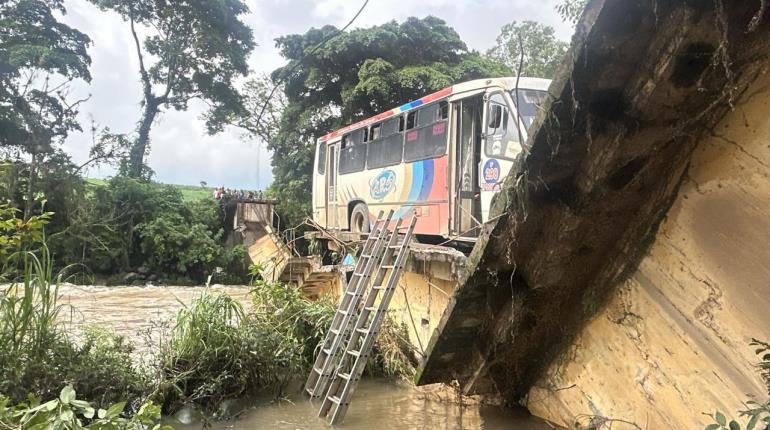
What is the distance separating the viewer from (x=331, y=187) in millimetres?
11984

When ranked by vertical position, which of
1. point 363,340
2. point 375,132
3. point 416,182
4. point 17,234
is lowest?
point 363,340

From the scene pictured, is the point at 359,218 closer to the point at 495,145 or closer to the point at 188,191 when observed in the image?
the point at 495,145

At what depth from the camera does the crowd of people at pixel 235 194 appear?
23923 mm

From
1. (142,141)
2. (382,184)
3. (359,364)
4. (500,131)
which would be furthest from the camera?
(142,141)

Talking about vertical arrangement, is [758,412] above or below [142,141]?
below

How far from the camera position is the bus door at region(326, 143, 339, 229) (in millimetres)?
11727

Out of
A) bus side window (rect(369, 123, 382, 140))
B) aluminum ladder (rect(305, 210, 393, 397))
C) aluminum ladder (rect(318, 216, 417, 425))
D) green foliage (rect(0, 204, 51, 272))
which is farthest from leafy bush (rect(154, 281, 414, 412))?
bus side window (rect(369, 123, 382, 140))

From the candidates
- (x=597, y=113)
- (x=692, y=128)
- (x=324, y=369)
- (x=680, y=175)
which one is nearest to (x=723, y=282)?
(x=680, y=175)

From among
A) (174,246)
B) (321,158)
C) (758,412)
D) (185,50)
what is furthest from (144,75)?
(758,412)

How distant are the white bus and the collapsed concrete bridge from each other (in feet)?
3.37

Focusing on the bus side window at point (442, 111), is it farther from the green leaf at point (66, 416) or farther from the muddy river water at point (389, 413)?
the green leaf at point (66, 416)

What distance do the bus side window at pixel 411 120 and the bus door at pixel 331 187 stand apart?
3.68m

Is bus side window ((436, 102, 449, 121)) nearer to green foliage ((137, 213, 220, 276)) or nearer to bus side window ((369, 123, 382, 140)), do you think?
bus side window ((369, 123, 382, 140))

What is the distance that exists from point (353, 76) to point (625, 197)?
15499 millimetres
